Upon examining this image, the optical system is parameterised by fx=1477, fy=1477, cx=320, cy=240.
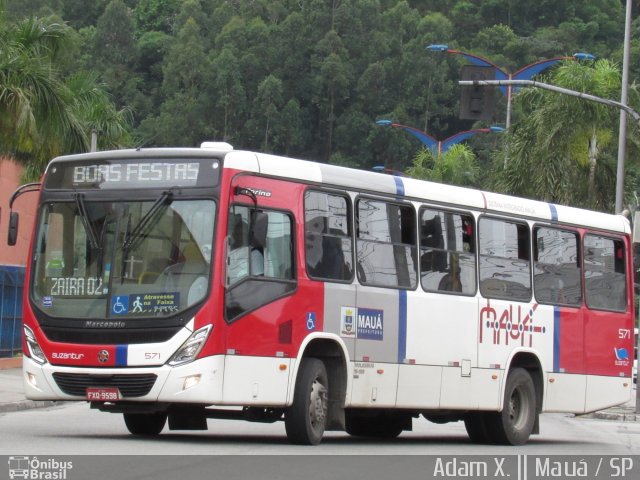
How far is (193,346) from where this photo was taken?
47.6 feet

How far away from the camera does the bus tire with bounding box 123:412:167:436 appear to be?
16.5 metres

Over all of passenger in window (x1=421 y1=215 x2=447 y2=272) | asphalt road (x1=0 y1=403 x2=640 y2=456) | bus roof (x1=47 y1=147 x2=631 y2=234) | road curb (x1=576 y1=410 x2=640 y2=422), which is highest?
bus roof (x1=47 y1=147 x2=631 y2=234)

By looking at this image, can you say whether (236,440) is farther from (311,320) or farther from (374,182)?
(374,182)

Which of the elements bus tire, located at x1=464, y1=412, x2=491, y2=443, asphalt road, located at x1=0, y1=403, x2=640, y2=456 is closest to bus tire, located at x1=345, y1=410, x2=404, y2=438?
asphalt road, located at x1=0, y1=403, x2=640, y2=456

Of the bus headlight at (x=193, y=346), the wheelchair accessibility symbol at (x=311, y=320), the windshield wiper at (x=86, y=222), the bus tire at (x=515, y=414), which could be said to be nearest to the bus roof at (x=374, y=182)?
the windshield wiper at (x=86, y=222)

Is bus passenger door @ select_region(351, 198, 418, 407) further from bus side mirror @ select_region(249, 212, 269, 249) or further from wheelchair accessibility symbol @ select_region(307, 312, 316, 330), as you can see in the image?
bus side mirror @ select_region(249, 212, 269, 249)

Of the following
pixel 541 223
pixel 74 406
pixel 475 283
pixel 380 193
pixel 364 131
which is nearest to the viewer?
pixel 380 193

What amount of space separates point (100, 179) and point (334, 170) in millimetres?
2575

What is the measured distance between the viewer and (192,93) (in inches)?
4163

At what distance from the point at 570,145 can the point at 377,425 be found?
862 inches

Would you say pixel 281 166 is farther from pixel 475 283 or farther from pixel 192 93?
pixel 192 93
